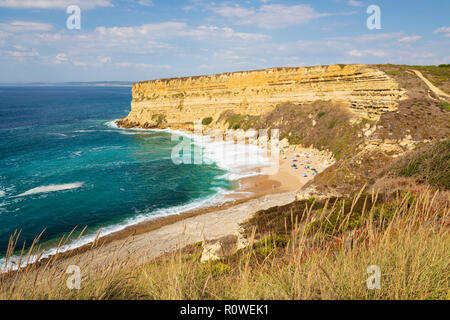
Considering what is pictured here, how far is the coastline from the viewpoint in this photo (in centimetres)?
1698

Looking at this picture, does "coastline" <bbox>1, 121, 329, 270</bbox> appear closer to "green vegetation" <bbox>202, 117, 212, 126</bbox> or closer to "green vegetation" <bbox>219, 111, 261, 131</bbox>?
"green vegetation" <bbox>219, 111, 261, 131</bbox>

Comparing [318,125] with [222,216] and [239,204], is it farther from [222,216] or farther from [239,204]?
[222,216]

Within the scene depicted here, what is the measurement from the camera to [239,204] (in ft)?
73.5

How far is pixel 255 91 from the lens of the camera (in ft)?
173

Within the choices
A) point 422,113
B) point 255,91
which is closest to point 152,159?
point 255,91

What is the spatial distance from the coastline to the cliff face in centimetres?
1037

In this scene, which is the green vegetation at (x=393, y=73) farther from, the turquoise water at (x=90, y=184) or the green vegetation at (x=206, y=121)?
the green vegetation at (x=206, y=121)

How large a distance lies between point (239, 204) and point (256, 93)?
35067 mm

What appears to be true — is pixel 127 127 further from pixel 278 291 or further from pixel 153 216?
pixel 278 291

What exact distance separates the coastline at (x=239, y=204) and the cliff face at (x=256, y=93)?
10.4m

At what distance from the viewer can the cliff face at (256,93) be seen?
3309 cm

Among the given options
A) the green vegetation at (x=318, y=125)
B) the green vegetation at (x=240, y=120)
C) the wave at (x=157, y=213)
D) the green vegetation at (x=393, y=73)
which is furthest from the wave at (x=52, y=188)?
the green vegetation at (x=393, y=73)

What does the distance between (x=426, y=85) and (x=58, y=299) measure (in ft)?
121

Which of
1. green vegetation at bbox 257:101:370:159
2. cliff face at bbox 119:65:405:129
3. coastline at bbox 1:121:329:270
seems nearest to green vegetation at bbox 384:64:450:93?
cliff face at bbox 119:65:405:129
